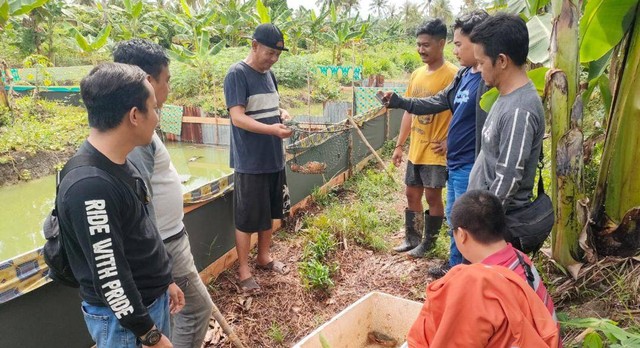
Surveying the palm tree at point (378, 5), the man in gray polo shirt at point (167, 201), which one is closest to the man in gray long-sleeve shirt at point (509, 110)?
the man in gray polo shirt at point (167, 201)

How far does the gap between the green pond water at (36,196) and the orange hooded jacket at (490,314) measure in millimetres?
3971

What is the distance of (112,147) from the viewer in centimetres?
145

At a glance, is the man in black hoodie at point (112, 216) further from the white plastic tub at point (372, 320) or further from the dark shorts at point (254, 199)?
the dark shorts at point (254, 199)

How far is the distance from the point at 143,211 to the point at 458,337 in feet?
3.99

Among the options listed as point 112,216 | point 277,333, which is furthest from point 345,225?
point 112,216

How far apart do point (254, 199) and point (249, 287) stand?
2.36ft

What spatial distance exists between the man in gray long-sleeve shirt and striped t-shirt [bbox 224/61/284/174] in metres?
1.74

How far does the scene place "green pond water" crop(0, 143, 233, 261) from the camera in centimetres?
658

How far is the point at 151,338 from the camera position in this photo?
1.50 metres

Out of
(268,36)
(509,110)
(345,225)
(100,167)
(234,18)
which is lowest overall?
(345,225)

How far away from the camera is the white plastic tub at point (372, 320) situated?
265cm

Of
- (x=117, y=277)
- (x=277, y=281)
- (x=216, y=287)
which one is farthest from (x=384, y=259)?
(x=117, y=277)

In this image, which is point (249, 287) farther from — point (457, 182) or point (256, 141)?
point (457, 182)

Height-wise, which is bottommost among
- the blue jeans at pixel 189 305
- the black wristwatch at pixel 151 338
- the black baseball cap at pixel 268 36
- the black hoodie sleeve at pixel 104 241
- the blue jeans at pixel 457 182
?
the blue jeans at pixel 189 305
